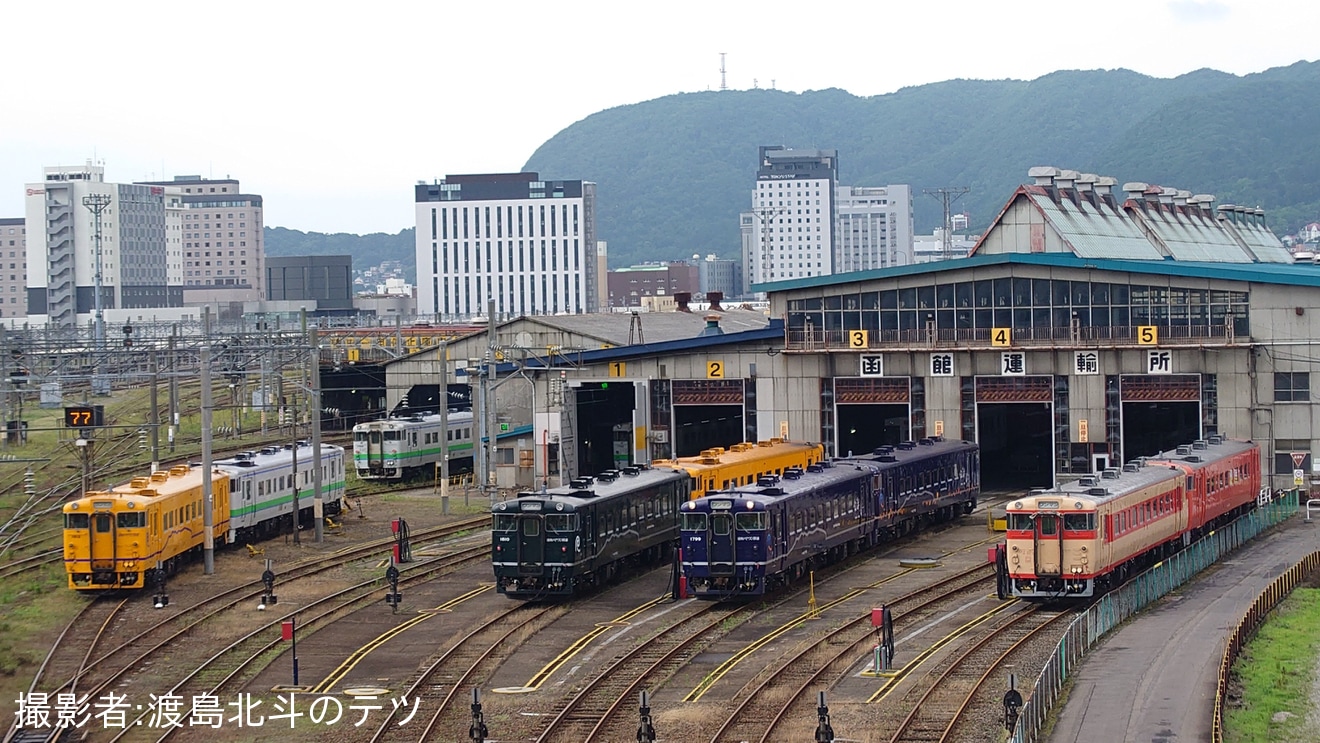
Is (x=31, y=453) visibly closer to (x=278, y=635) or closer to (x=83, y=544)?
(x=83, y=544)

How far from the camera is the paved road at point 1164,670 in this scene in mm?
25484

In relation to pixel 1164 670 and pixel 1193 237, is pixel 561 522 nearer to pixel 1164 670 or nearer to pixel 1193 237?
pixel 1164 670

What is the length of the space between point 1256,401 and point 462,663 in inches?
1463

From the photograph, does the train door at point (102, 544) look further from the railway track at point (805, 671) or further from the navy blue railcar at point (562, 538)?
the railway track at point (805, 671)

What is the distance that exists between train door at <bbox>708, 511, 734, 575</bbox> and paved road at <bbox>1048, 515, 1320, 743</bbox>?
946cm

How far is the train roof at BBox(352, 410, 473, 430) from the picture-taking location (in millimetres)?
70875

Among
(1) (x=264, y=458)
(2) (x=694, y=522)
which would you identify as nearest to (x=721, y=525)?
(2) (x=694, y=522)

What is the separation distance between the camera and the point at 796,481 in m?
43.1

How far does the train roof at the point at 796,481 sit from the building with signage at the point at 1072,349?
15.6 meters

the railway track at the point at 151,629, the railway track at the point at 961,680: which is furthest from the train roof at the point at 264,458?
the railway track at the point at 961,680

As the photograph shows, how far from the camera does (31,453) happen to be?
7712 cm

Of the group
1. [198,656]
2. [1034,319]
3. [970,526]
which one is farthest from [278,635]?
[1034,319]

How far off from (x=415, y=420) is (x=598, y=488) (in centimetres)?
3210

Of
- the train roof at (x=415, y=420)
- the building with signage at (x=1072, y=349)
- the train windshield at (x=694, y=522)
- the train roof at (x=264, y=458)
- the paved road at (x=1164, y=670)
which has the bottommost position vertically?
the paved road at (x=1164, y=670)
